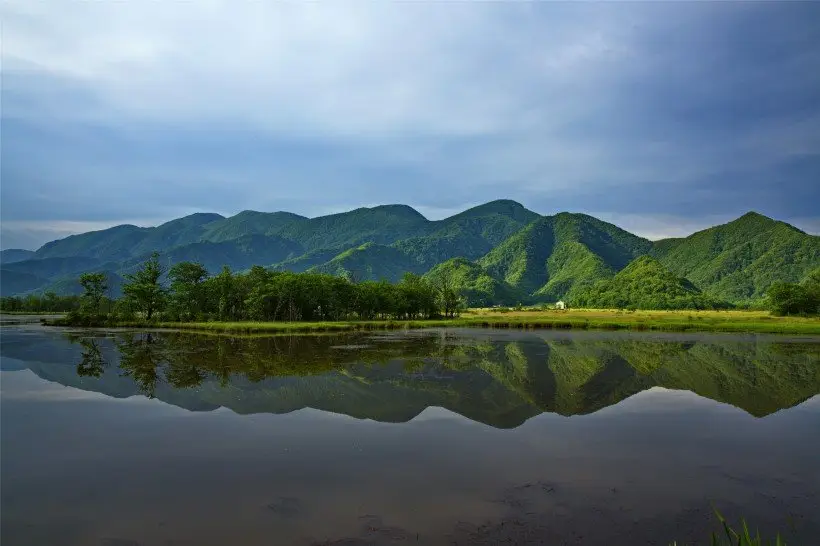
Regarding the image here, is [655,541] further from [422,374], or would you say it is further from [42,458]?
[422,374]

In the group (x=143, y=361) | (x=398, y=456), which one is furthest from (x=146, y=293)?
(x=398, y=456)

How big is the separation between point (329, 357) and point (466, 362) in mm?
11756

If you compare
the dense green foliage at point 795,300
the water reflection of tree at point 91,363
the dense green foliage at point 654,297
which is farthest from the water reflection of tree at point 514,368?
the dense green foliage at point 654,297

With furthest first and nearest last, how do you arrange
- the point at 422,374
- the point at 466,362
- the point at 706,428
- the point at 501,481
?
1. the point at 466,362
2. the point at 422,374
3. the point at 706,428
4. the point at 501,481

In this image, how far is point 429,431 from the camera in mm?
18984

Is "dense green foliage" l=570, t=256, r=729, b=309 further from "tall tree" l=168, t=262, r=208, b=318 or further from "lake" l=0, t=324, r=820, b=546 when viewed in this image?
"lake" l=0, t=324, r=820, b=546

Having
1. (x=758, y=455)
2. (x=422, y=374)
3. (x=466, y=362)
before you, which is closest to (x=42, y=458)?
(x=422, y=374)

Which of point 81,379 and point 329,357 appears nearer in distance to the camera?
point 81,379

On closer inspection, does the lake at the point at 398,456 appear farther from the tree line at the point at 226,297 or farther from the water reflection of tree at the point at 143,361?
the tree line at the point at 226,297

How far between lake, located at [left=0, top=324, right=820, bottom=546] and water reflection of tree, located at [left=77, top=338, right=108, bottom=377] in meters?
0.47

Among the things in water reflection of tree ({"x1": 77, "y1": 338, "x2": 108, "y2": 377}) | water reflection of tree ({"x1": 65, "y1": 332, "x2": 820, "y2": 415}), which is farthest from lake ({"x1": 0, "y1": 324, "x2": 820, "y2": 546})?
water reflection of tree ({"x1": 77, "y1": 338, "x2": 108, "y2": 377})

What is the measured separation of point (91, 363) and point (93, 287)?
76.3m

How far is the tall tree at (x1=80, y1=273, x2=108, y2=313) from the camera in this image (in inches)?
3784

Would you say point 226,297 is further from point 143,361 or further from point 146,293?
point 143,361
